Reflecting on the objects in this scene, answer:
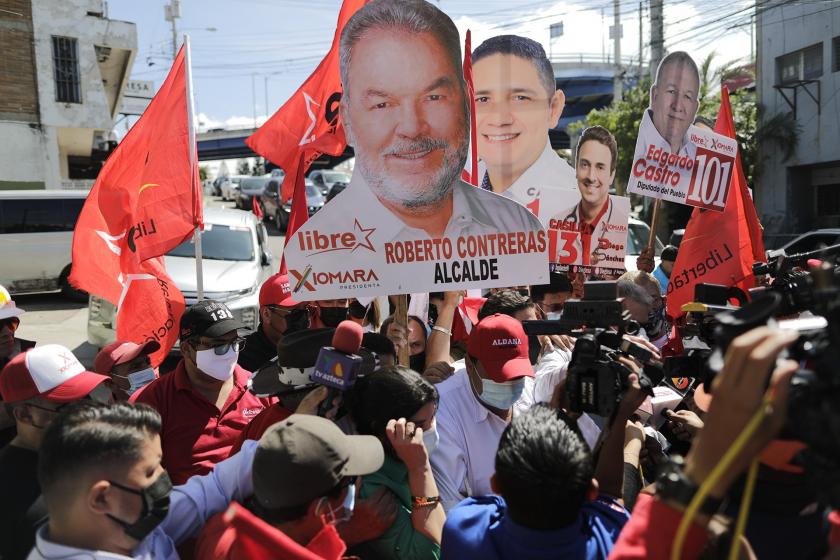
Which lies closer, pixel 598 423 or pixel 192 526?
pixel 192 526

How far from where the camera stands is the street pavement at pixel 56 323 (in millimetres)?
10392

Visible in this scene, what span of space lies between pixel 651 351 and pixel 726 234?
335 centimetres

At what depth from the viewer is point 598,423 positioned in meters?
3.14

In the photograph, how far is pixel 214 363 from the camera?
3480 millimetres

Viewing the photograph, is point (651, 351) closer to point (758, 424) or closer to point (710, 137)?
point (758, 424)

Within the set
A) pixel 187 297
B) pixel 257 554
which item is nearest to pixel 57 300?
pixel 187 297

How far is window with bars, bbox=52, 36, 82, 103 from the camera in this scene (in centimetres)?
2184

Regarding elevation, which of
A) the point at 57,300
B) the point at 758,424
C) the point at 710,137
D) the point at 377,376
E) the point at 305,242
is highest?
the point at 710,137

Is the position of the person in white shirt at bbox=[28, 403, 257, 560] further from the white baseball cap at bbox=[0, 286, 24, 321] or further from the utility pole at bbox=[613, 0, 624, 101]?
the utility pole at bbox=[613, 0, 624, 101]

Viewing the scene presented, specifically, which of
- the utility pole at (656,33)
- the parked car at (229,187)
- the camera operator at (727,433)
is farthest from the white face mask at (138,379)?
the parked car at (229,187)

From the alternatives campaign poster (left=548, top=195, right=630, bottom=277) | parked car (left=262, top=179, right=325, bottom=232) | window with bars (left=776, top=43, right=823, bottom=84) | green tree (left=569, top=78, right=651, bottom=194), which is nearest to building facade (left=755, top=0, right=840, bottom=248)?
window with bars (left=776, top=43, right=823, bottom=84)

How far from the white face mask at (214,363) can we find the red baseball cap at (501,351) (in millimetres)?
1344

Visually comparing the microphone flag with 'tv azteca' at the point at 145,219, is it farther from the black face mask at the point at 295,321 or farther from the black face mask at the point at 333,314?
the black face mask at the point at 333,314

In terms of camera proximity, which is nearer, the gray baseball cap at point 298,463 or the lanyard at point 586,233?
the gray baseball cap at point 298,463
